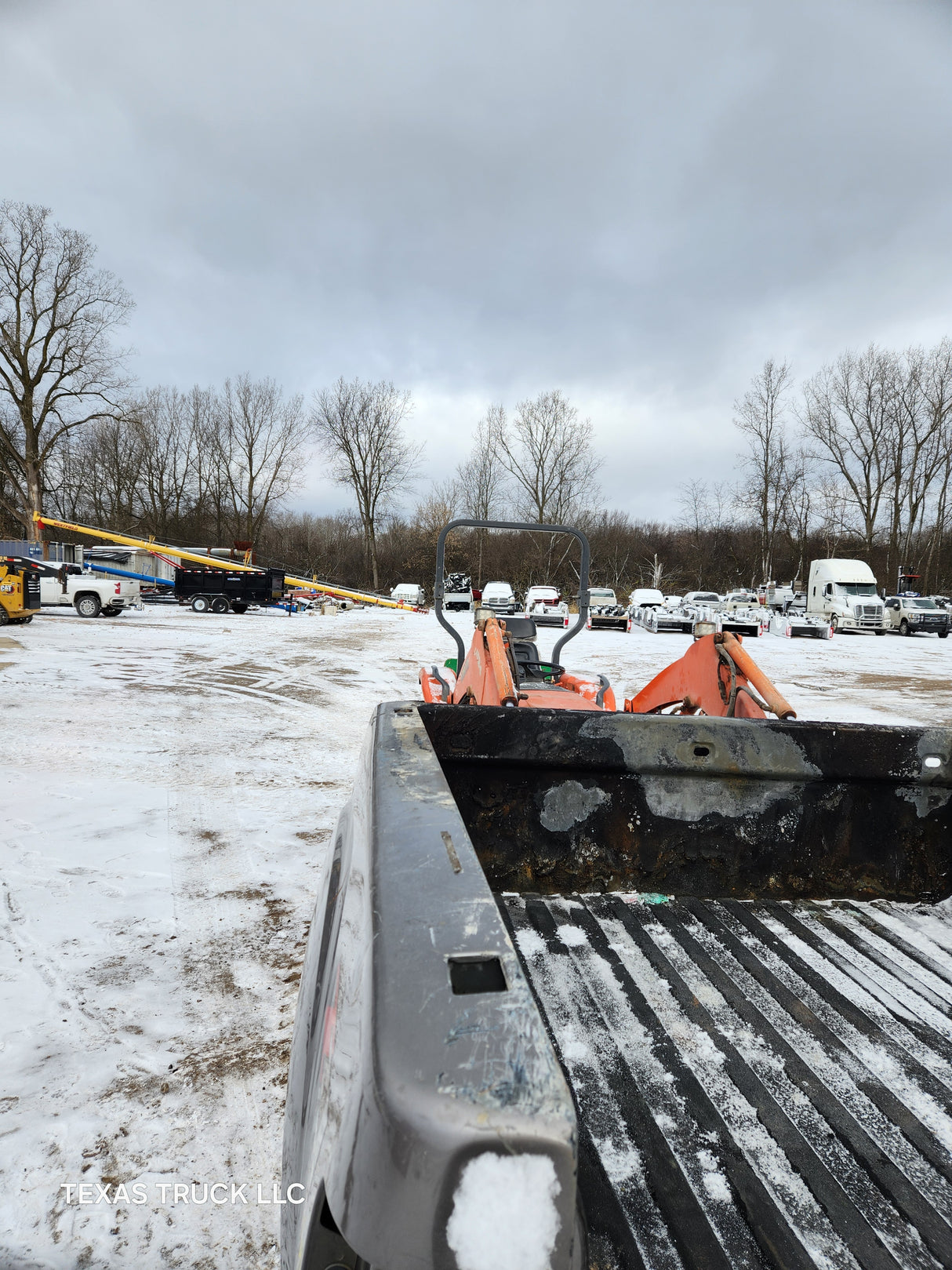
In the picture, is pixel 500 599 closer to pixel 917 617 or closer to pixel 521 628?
pixel 917 617

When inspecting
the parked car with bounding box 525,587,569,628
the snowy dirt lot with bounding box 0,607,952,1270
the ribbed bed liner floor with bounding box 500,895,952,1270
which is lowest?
the snowy dirt lot with bounding box 0,607,952,1270

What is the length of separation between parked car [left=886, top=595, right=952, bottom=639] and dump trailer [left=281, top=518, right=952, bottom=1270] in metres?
23.6

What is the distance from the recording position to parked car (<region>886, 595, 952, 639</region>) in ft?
74.4

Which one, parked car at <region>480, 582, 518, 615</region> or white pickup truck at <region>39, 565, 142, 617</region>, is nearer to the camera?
white pickup truck at <region>39, 565, 142, 617</region>

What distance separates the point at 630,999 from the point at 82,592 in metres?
20.1

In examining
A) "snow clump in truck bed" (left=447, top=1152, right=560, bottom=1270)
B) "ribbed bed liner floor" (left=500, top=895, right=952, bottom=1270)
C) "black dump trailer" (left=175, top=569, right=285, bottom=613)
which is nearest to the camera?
"snow clump in truck bed" (left=447, top=1152, right=560, bottom=1270)

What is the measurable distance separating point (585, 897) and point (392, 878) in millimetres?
1536

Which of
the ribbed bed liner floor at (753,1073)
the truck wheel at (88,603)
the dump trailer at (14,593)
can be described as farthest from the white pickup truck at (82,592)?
the ribbed bed liner floor at (753,1073)

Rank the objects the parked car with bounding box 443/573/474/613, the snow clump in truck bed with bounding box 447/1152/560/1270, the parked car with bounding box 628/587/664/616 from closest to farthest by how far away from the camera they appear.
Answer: the snow clump in truck bed with bounding box 447/1152/560/1270 < the parked car with bounding box 628/587/664/616 < the parked car with bounding box 443/573/474/613

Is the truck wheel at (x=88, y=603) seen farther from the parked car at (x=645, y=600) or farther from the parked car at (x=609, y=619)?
the parked car at (x=645, y=600)

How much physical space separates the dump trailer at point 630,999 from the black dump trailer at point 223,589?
68.7ft

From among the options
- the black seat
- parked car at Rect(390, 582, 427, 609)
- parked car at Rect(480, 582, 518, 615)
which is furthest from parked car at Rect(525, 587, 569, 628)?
the black seat

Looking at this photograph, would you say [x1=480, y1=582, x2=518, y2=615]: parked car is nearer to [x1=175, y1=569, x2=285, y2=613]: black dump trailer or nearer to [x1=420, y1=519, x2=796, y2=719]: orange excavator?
[x1=175, y1=569, x2=285, y2=613]: black dump trailer

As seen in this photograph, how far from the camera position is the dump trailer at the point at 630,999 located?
0.55 m
